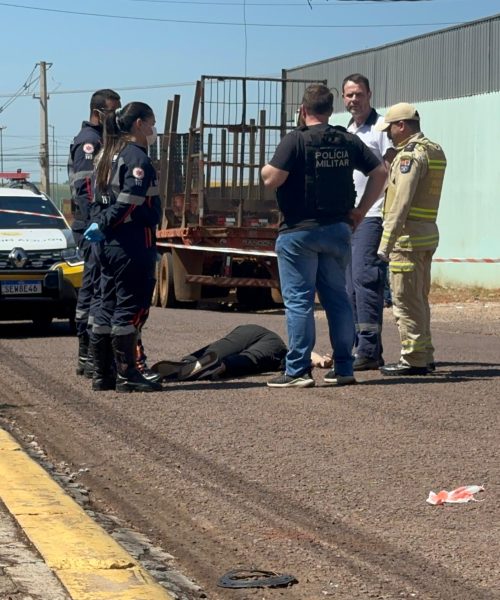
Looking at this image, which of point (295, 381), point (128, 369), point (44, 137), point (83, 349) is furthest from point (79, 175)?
point (44, 137)

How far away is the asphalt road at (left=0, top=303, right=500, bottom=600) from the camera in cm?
496

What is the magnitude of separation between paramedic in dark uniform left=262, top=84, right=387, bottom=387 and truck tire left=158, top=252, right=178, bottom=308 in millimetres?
12011

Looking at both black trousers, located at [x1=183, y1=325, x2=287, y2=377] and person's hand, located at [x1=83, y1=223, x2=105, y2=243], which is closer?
person's hand, located at [x1=83, y1=223, x2=105, y2=243]

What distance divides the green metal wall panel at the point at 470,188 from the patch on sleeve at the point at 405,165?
1744 centimetres

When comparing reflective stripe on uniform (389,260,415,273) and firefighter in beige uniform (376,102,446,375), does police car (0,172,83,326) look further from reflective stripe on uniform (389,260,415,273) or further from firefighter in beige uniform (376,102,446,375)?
reflective stripe on uniform (389,260,415,273)

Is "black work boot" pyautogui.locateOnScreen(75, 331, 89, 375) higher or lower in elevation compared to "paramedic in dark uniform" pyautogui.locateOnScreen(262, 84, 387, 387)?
lower

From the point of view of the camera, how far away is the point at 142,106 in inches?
354

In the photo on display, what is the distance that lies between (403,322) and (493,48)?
1952 cm

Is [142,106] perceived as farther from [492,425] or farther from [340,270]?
[492,425]

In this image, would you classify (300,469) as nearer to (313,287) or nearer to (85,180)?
(313,287)

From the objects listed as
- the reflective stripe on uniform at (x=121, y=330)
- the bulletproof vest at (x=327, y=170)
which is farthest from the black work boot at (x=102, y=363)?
the bulletproof vest at (x=327, y=170)

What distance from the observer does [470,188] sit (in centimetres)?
2828

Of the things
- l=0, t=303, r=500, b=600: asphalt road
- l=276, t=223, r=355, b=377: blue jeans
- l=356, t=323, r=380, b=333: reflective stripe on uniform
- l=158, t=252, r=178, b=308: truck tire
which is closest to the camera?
l=0, t=303, r=500, b=600: asphalt road

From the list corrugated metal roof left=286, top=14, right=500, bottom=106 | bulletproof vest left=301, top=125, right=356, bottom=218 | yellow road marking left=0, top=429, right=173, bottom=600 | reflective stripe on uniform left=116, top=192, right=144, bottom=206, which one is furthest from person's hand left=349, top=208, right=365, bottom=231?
corrugated metal roof left=286, top=14, right=500, bottom=106
